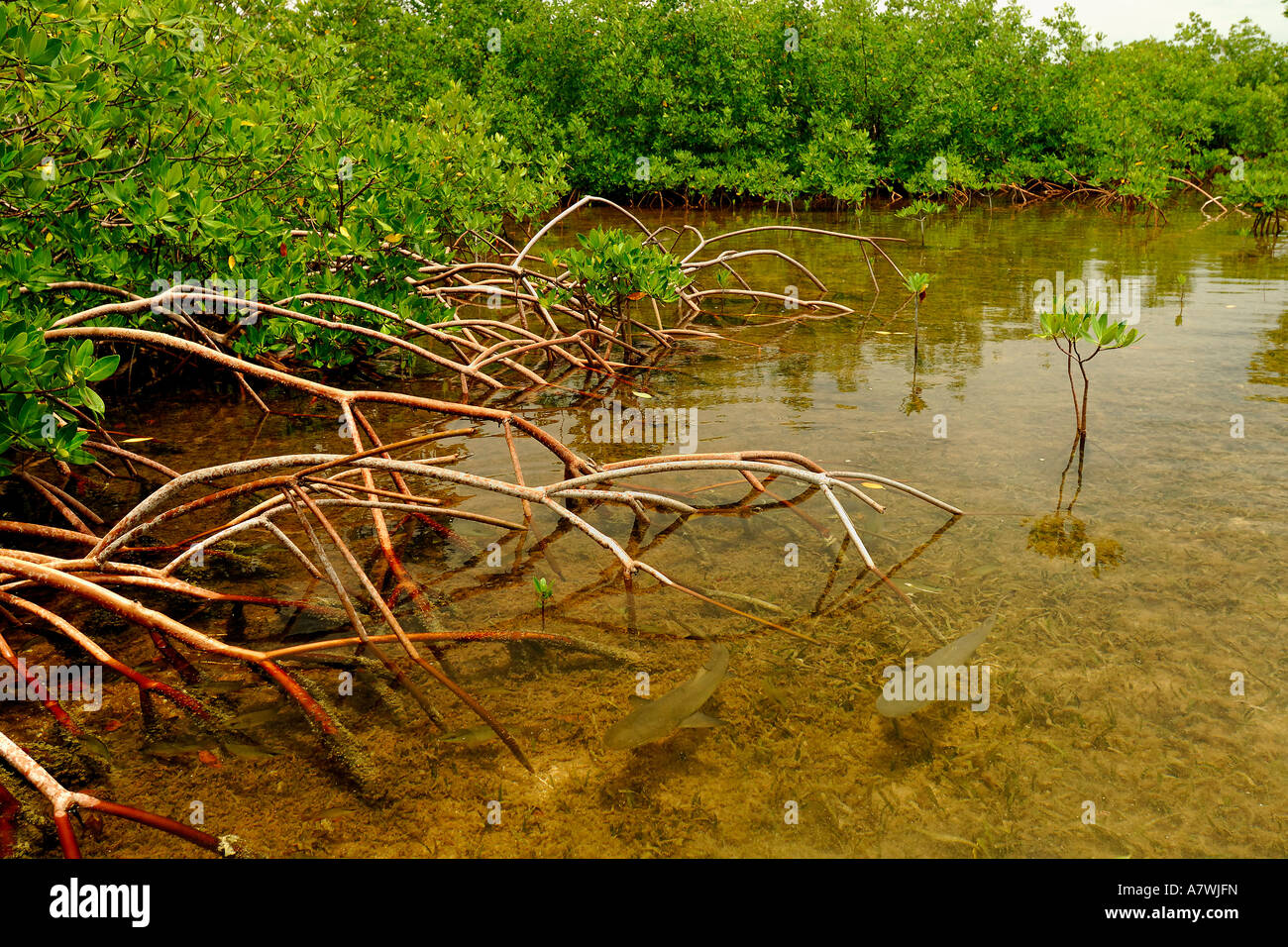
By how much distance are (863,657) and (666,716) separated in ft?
2.10

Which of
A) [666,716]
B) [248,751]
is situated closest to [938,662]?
[666,716]

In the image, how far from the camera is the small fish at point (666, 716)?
2156 mm

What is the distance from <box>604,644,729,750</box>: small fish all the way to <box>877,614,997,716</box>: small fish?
1.42 feet

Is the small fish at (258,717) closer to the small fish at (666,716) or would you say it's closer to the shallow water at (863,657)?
the shallow water at (863,657)

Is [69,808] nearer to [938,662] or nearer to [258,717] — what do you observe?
[258,717]

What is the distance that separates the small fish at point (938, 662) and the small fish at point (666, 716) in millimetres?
432

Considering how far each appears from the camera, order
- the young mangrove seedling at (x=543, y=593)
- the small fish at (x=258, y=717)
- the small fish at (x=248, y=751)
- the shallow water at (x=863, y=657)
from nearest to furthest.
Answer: the shallow water at (x=863, y=657)
the small fish at (x=248, y=751)
the small fish at (x=258, y=717)
the young mangrove seedling at (x=543, y=593)

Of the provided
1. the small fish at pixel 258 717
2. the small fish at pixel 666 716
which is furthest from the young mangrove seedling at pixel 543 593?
the small fish at pixel 258 717

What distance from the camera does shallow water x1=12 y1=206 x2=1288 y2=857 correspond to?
1.91 m

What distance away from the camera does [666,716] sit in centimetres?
220

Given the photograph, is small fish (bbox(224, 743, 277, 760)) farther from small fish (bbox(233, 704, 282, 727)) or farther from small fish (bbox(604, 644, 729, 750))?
small fish (bbox(604, 644, 729, 750))

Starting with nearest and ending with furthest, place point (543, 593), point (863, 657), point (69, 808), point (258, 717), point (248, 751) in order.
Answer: point (69, 808), point (248, 751), point (258, 717), point (863, 657), point (543, 593)
